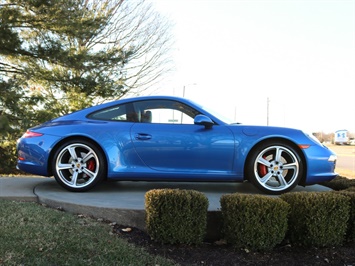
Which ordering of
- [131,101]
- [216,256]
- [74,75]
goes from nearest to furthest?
[216,256]
[131,101]
[74,75]

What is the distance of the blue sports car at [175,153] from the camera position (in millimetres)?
4145

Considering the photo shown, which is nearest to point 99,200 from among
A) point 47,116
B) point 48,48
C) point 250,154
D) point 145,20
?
Result: point 250,154

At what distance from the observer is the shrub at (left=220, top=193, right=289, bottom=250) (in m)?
2.97

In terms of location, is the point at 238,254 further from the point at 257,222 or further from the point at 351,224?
the point at 351,224

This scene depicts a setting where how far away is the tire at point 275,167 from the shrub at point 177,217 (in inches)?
52.3

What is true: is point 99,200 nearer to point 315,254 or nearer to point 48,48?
point 315,254

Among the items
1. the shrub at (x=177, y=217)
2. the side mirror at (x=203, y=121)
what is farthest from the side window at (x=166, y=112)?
the shrub at (x=177, y=217)

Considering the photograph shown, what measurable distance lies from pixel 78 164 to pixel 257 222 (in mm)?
2281

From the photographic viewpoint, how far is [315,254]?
9.98ft

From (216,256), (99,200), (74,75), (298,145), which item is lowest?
(216,256)

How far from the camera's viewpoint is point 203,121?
13.5ft

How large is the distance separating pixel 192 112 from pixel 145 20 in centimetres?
1390

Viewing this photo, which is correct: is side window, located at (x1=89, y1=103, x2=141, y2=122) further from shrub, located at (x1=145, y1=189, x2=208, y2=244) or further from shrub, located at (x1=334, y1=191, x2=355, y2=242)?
shrub, located at (x1=334, y1=191, x2=355, y2=242)

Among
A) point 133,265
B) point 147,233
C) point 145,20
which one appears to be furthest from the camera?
point 145,20
